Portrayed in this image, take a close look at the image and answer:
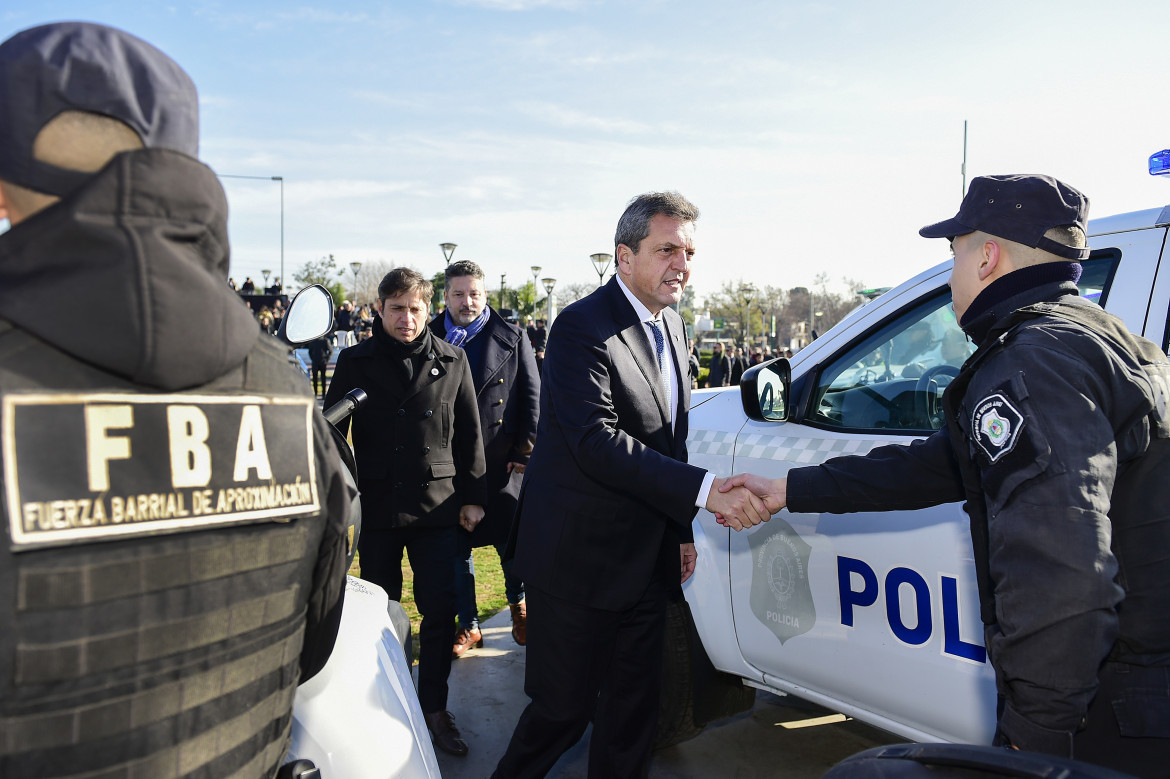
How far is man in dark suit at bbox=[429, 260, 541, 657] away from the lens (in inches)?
167

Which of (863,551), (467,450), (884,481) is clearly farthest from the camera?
(467,450)

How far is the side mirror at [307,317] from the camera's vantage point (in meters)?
1.96

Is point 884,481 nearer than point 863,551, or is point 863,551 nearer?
point 884,481

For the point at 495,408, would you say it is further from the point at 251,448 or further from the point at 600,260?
the point at 600,260

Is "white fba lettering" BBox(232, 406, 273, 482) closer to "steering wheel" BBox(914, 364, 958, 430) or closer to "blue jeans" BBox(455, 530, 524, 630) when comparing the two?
"steering wheel" BBox(914, 364, 958, 430)

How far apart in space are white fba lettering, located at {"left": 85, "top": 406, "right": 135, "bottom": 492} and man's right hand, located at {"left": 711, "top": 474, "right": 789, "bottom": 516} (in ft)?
5.68

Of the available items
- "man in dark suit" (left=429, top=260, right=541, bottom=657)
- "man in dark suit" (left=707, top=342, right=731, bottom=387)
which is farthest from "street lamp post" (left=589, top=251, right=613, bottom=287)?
"man in dark suit" (left=429, top=260, right=541, bottom=657)

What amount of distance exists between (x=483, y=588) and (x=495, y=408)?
162 centimetres

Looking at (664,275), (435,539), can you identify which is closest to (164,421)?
(664,275)

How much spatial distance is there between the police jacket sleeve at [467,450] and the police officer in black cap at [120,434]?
247 centimetres

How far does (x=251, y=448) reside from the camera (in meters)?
1.07

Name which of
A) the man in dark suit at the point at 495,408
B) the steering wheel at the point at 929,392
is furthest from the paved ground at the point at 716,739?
the steering wheel at the point at 929,392

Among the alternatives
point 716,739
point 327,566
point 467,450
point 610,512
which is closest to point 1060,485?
point 327,566

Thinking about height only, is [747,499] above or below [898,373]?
below
